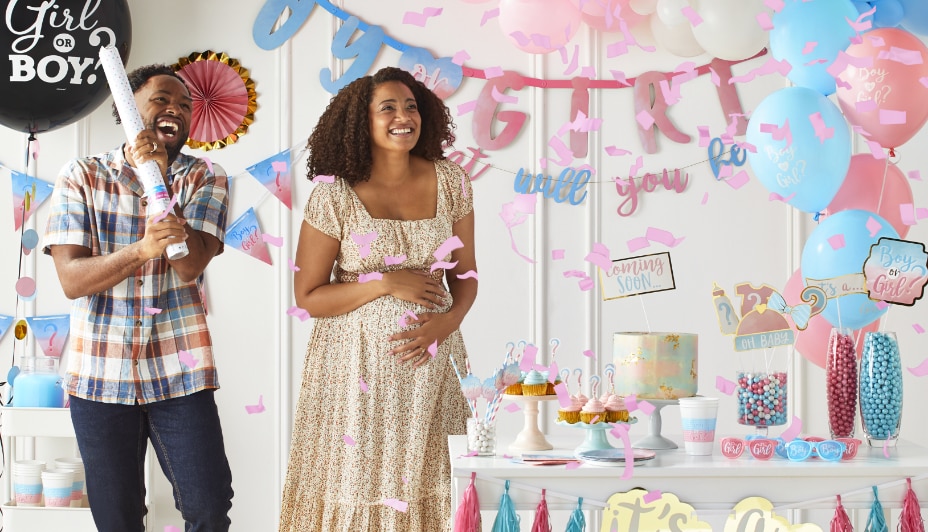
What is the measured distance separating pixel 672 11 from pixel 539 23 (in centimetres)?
36

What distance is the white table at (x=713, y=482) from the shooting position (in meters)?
1.80

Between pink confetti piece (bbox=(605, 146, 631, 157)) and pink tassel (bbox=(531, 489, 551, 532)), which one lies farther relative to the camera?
pink confetti piece (bbox=(605, 146, 631, 157))

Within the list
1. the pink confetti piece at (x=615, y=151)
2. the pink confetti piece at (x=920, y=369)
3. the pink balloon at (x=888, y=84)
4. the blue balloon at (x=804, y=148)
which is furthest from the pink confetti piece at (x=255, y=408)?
the pink confetti piece at (x=920, y=369)

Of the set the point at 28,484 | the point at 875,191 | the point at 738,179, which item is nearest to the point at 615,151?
the point at 738,179

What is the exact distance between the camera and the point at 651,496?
5.85 feet

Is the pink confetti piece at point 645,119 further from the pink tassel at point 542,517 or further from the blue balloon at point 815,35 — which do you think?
the pink tassel at point 542,517

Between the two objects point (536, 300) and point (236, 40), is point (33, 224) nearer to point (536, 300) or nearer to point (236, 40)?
point (236, 40)

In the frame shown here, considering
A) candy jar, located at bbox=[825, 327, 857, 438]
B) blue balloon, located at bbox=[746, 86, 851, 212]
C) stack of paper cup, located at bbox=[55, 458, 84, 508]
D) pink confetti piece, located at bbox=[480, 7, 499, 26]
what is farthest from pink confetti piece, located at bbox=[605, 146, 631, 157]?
stack of paper cup, located at bbox=[55, 458, 84, 508]

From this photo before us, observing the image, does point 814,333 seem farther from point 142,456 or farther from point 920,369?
point 142,456

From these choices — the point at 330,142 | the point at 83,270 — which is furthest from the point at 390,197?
the point at 83,270

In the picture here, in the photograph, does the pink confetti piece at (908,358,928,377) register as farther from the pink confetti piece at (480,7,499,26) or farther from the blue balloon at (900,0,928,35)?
the pink confetti piece at (480,7,499,26)

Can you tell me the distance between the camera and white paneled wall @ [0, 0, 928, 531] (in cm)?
315

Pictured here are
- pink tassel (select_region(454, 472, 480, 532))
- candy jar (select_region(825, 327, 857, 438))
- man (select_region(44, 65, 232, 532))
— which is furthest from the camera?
man (select_region(44, 65, 232, 532))

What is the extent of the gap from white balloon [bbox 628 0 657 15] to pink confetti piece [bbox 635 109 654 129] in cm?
30
